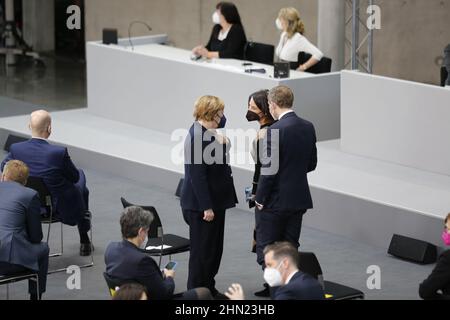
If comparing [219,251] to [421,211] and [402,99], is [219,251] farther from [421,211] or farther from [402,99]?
[402,99]

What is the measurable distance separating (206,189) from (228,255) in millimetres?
1535

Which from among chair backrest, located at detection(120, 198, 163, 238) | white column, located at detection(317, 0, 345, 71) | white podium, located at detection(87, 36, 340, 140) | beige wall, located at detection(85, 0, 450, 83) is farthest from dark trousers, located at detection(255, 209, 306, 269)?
beige wall, located at detection(85, 0, 450, 83)

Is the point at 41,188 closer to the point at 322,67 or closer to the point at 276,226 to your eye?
the point at 276,226

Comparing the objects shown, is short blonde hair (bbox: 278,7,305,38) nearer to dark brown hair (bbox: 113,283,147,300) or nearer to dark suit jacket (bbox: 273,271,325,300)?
dark suit jacket (bbox: 273,271,325,300)

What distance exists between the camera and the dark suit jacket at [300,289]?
5902mm

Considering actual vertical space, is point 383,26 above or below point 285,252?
above

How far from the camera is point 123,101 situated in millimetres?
12734

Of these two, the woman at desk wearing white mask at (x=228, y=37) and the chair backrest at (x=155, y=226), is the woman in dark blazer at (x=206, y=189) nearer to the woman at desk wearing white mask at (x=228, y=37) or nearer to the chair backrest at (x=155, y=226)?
the chair backrest at (x=155, y=226)

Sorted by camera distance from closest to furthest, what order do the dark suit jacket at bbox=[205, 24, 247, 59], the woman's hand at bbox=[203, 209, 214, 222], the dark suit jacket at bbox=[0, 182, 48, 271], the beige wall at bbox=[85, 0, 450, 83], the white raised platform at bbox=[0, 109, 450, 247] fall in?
the dark suit jacket at bbox=[0, 182, 48, 271] → the woman's hand at bbox=[203, 209, 214, 222] → the white raised platform at bbox=[0, 109, 450, 247] → the dark suit jacket at bbox=[205, 24, 247, 59] → the beige wall at bbox=[85, 0, 450, 83]

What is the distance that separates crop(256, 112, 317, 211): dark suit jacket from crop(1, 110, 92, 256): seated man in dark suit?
1.63m

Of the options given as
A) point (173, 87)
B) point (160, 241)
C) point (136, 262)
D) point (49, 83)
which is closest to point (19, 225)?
point (160, 241)

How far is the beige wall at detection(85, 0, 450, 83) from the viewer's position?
14.4 m

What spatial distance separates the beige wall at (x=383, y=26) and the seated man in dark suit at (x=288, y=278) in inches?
347

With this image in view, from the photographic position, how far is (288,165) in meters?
7.35
